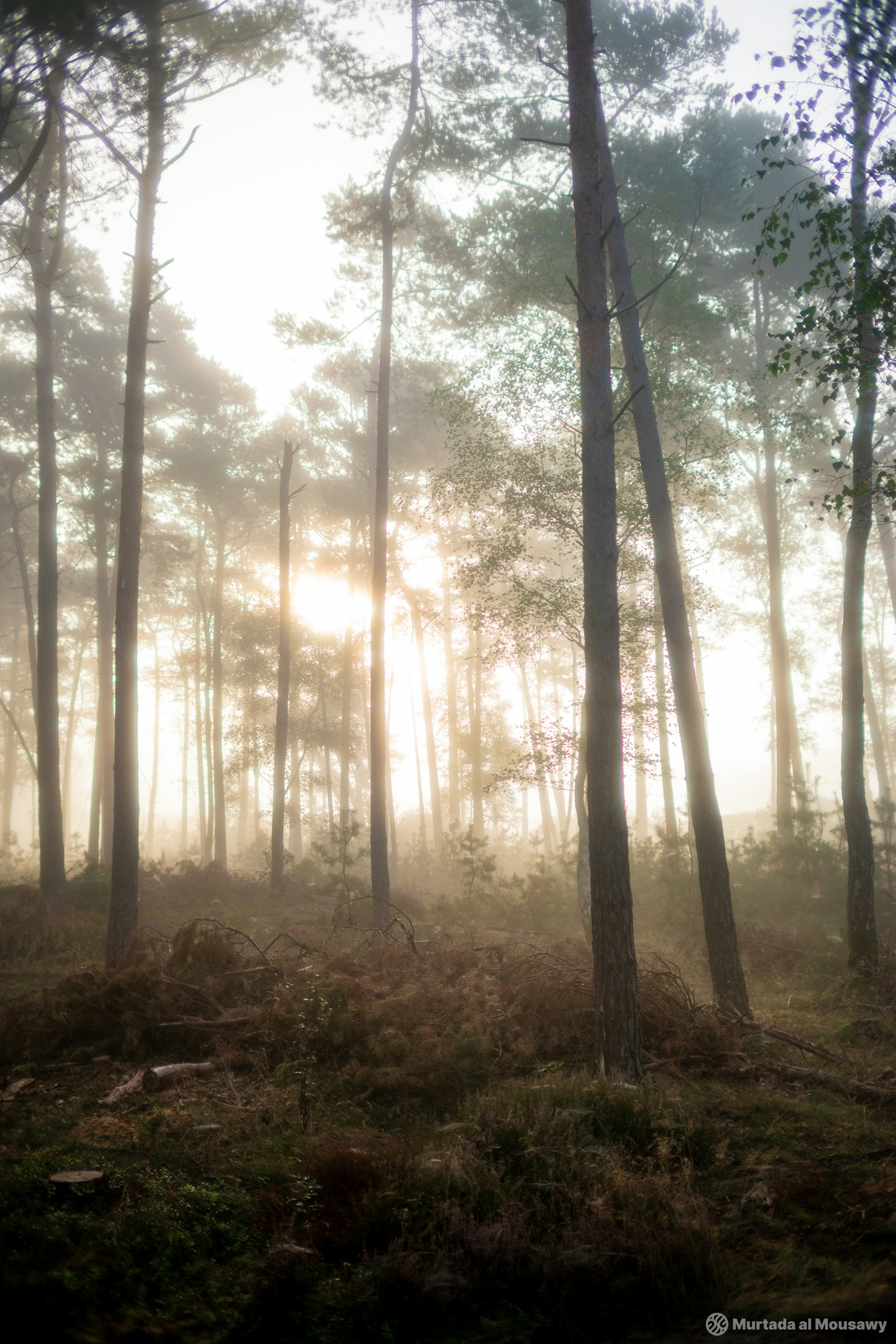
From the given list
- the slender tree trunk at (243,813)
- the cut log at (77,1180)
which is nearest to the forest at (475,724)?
the cut log at (77,1180)

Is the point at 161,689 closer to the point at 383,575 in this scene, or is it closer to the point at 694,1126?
the point at 383,575

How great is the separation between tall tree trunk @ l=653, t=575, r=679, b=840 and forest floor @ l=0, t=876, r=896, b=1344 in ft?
19.9

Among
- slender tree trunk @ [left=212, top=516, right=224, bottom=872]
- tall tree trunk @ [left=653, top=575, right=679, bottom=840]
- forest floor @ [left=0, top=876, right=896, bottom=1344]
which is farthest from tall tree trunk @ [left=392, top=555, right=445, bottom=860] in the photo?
forest floor @ [left=0, top=876, right=896, bottom=1344]

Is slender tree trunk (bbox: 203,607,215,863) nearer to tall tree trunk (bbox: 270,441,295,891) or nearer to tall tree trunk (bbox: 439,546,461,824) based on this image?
tall tree trunk (bbox: 270,441,295,891)

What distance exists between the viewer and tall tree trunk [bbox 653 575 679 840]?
1359 cm

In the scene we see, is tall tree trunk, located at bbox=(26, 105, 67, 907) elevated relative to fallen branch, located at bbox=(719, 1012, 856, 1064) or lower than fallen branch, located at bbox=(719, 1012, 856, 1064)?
elevated

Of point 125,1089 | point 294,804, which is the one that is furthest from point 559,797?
point 125,1089

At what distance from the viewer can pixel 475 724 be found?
2611 cm

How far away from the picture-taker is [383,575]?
583 inches

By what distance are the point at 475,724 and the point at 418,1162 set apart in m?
21.6

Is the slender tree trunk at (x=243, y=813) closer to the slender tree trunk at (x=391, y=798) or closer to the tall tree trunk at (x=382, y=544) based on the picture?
the slender tree trunk at (x=391, y=798)

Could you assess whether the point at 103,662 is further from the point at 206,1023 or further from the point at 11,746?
the point at 206,1023

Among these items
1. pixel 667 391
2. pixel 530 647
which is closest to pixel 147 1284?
pixel 530 647

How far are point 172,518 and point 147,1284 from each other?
2975 centimetres
